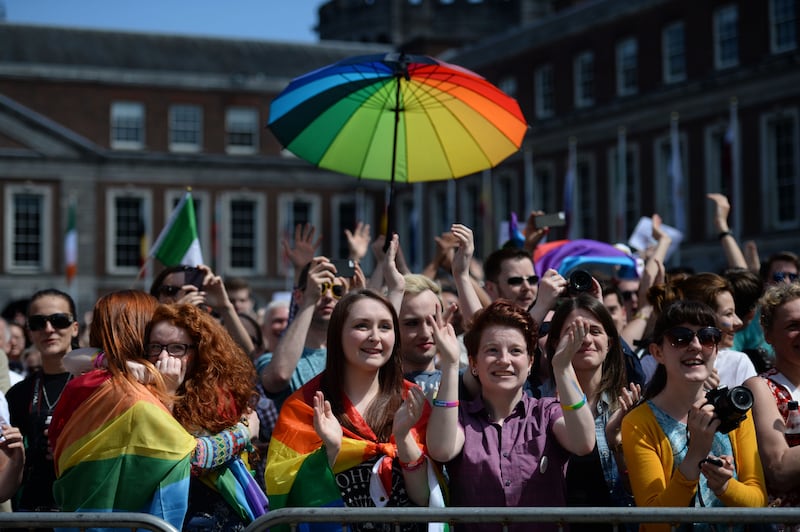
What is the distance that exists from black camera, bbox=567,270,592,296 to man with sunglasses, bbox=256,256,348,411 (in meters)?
1.20

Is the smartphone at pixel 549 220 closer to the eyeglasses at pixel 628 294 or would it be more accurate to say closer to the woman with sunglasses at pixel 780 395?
the eyeglasses at pixel 628 294

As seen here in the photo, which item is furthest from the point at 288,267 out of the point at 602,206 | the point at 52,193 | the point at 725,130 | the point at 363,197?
the point at 725,130

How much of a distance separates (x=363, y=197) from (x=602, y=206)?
47.3ft

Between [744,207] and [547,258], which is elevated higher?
[744,207]

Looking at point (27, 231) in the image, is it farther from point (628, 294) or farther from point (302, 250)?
point (302, 250)

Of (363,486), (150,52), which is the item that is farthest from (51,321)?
(150,52)

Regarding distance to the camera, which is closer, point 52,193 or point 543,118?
point 543,118

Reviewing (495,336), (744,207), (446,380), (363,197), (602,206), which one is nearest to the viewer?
(446,380)

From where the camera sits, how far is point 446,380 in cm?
462

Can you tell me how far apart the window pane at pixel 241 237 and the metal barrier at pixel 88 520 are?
41145 mm

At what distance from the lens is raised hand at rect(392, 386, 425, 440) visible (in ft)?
14.9

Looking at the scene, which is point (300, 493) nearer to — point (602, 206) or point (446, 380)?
point (446, 380)

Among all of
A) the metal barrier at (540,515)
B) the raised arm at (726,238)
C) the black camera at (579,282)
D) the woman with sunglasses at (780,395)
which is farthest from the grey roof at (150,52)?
the metal barrier at (540,515)

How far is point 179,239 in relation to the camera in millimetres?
9422
